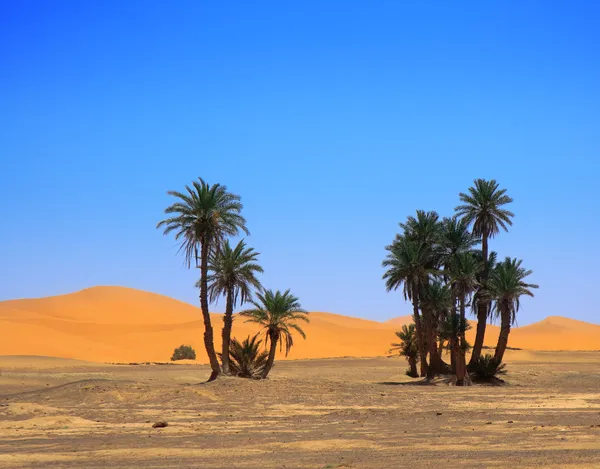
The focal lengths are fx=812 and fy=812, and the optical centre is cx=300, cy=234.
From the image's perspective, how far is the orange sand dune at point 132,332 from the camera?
8994 cm

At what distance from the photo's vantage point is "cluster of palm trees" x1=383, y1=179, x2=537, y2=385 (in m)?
49.7

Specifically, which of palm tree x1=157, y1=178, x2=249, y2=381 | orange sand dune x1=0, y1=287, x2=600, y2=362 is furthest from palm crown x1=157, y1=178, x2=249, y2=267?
orange sand dune x1=0, y1=287, x2=600, y2=362

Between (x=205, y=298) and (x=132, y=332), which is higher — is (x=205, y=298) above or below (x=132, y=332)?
below

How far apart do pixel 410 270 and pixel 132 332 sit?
214ft

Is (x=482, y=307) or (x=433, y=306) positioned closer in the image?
(x=433, y=306)

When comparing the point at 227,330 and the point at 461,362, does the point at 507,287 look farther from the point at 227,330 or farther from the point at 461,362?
the point at 227,330

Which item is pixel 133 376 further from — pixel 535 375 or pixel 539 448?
pixel 539 448

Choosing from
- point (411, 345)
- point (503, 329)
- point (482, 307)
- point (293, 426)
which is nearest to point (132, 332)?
point (411, 345)

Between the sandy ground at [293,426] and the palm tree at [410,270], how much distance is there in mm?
5641

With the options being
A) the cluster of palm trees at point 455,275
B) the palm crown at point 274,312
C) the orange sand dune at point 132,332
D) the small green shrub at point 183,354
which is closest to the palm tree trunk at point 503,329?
the cluster of palm trees at point 455,275

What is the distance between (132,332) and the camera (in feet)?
352

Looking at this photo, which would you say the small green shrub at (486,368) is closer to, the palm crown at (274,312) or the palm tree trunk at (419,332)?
the palm tree trunk at (419,332)

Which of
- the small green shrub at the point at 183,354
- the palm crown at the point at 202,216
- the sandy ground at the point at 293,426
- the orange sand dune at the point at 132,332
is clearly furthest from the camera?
the orange sand dune at the point at 132,332

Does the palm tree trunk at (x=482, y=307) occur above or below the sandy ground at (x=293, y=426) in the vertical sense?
above
